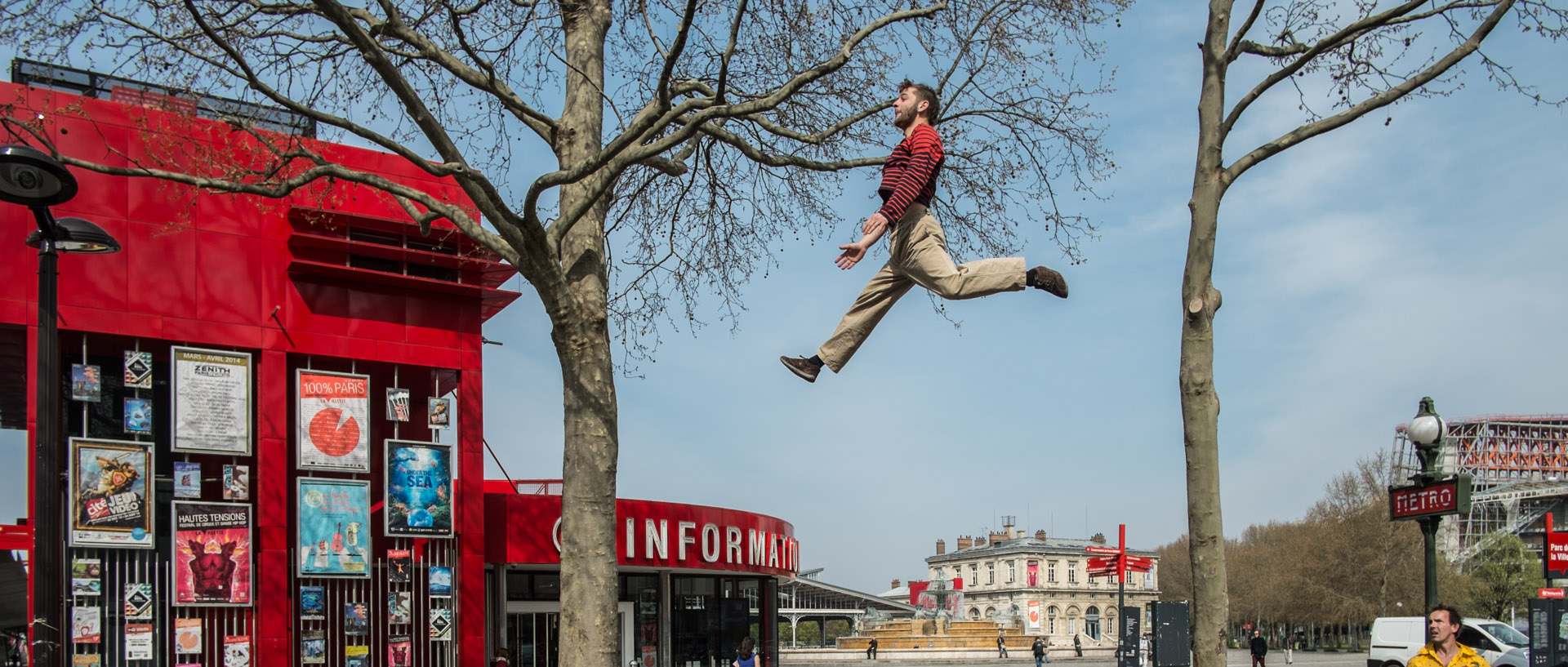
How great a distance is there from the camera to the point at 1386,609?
56.1 meters

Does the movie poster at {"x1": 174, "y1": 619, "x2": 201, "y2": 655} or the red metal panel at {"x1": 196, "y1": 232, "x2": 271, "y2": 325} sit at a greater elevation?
the red metal panel at {"x1": 196, "y1": 232, "x2": 271, "y2": 325}

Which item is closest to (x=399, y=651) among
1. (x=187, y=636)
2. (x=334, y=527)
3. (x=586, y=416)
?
(x=334, y=527)

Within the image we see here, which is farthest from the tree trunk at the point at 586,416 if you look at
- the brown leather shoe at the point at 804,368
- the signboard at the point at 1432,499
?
the signboard at the point at 1432,499

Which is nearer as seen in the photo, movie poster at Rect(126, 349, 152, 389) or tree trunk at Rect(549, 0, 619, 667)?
tree trunk at Rect(549, 0, 619, 667)

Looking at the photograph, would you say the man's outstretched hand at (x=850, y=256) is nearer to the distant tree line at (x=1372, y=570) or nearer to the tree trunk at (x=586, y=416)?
the tree trunk at (x=586, y=416)

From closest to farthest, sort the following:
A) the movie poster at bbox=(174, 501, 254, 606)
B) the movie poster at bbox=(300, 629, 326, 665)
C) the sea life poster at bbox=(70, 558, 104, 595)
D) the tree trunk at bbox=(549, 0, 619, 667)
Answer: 1. the tree trunk at bbox=(549, 0, 619, 667)
2. the sea life poster at bbox=(70, 558, 104, 595)
3. the movie poster at bbox=(174, 501, 254, 606)
4. the movie poster at bbox=(300, 629, 326, 665)

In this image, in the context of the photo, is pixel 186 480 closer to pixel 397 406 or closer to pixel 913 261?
pixel 397 406

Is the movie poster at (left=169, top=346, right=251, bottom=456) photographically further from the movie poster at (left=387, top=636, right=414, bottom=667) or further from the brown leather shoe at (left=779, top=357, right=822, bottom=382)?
the brown leather shoe at (left=779, top=357, right=822, bottom=382)

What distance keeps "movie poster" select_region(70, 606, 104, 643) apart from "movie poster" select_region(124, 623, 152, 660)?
322mm

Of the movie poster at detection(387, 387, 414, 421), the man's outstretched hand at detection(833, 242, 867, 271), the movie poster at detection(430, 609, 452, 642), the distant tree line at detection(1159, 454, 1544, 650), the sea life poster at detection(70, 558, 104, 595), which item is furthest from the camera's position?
the distant tree line at detection(1159, 454, 1544, 650)

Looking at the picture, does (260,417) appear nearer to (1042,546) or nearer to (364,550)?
(364,550)

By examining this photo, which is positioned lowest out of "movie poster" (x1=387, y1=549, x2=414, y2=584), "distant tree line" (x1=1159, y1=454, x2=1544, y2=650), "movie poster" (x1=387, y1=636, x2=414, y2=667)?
"distant tree line" (x1=1159, y1=454, x2=1544, y2=650)

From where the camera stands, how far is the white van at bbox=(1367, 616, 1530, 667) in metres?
27.9

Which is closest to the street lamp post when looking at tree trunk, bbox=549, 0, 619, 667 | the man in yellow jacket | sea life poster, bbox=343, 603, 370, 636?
tree trunk, bbox=549, 0, 619, 667
